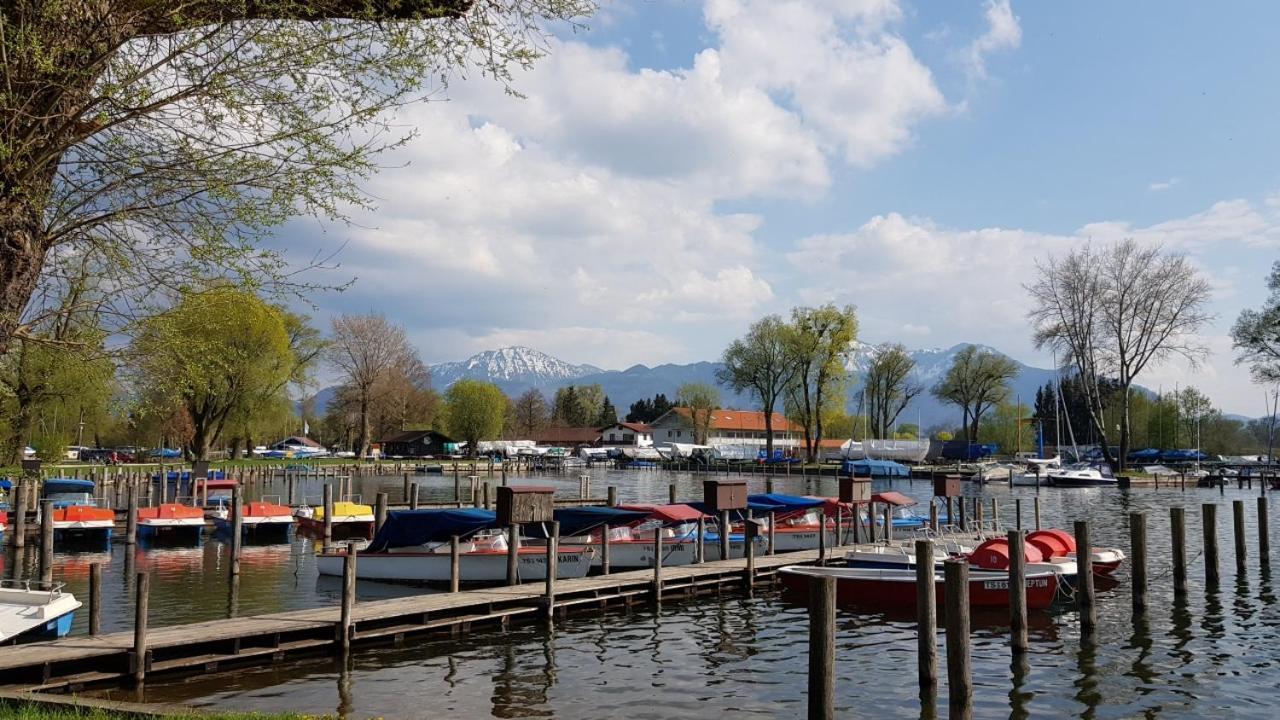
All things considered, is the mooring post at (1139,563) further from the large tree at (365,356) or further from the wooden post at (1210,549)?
the large tree at (365,356)

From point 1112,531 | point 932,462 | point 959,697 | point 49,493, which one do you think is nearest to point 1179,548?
point 959,697

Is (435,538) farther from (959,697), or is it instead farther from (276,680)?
(959,697)

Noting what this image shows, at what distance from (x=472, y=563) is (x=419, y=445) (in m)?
105

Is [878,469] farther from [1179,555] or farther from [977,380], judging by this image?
[1179,555]

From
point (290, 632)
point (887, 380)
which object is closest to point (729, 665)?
point (290, 632)

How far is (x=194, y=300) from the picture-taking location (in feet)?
39.9

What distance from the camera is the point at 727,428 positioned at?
161625mm

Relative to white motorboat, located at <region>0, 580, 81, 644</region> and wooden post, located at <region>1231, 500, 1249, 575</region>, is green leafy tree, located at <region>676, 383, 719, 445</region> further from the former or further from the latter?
white motorboat, located at <region>0, 580, 81, 644</region>

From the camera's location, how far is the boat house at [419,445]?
420 ft

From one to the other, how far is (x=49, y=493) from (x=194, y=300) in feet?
123

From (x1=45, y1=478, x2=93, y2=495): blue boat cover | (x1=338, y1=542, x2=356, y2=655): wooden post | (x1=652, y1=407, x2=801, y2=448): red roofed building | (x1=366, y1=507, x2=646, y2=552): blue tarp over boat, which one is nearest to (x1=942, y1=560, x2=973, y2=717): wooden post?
(x1=338, y1=542, x2=356, y2=655): wooden post

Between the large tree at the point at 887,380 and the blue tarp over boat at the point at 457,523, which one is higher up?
the large tree at the point at 887,380

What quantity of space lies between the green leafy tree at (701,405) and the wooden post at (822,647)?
135 m

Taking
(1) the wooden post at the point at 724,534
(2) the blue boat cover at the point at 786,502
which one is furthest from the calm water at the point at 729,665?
(2) the blue boat cover at the point at 786,502
